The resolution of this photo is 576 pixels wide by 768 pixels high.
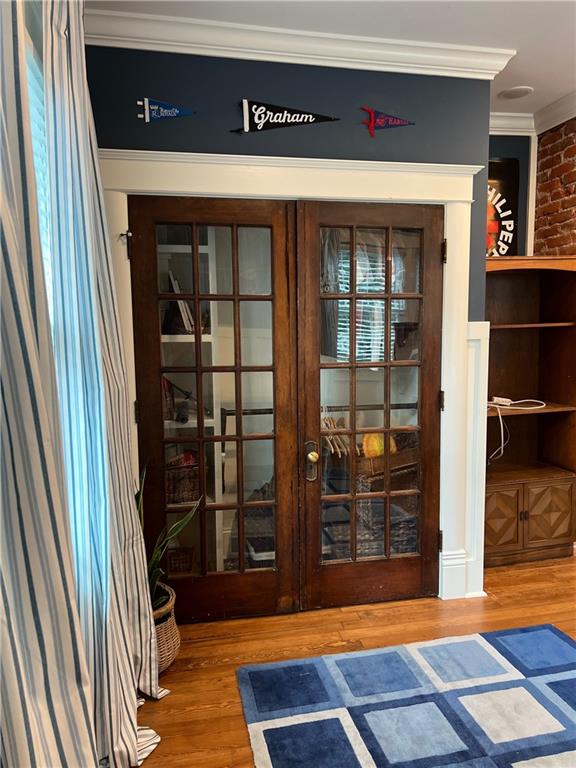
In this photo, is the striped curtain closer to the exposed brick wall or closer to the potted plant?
the potted plant

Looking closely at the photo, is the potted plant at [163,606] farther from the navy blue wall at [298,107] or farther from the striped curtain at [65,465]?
the navy blue wall at [298,107]

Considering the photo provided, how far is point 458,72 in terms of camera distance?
279cm

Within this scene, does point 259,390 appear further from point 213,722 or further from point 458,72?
point 458,72

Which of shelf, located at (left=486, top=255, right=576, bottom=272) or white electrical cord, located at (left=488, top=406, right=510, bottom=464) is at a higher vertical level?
shelf, located at (left=486, top=255, right=576, bottom=272)

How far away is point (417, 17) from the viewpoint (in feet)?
8.02

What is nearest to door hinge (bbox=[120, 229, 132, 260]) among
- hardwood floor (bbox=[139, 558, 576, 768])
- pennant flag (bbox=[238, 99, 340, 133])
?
pennant flag (bbox=[238, 99, 340, 133])

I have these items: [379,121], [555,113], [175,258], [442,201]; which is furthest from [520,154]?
[175,258]

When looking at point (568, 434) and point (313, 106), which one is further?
point (568, 434)

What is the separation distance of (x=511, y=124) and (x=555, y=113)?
28 centimetres

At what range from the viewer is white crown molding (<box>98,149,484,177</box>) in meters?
2.49

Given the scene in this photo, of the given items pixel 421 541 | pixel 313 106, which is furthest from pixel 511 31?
pixel 421 541

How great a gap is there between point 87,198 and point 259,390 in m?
1.33

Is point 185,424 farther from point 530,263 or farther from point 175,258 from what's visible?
point 530,263

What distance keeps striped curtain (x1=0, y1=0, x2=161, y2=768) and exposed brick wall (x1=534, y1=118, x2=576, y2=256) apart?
302 cm
